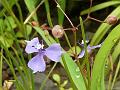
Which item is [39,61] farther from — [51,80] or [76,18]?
[76,18]

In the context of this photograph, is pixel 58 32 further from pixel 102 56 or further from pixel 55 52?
pixel 102 56

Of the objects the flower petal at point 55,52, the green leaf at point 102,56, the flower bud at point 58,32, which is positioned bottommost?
the green leaf at point 102,56

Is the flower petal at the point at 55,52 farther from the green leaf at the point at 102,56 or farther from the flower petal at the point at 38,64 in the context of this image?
the green leaf at the point at 102,56

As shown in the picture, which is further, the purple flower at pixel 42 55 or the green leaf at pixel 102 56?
the green leaf at pixel 102 56

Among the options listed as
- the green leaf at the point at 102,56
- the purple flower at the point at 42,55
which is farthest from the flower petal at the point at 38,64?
the green leaf at the point at 102,56

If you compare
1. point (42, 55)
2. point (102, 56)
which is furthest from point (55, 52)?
point (102, 56)

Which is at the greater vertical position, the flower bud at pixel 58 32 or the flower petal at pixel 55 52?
the flower bud at pixel 58 32

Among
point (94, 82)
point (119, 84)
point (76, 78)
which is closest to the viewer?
point (94, 82)

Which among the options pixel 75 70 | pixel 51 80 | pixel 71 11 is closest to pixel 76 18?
pixel 71 11

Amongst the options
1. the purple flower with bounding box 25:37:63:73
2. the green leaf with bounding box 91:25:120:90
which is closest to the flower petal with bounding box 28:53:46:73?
the purple flower with bounding box 25:37:63:73
